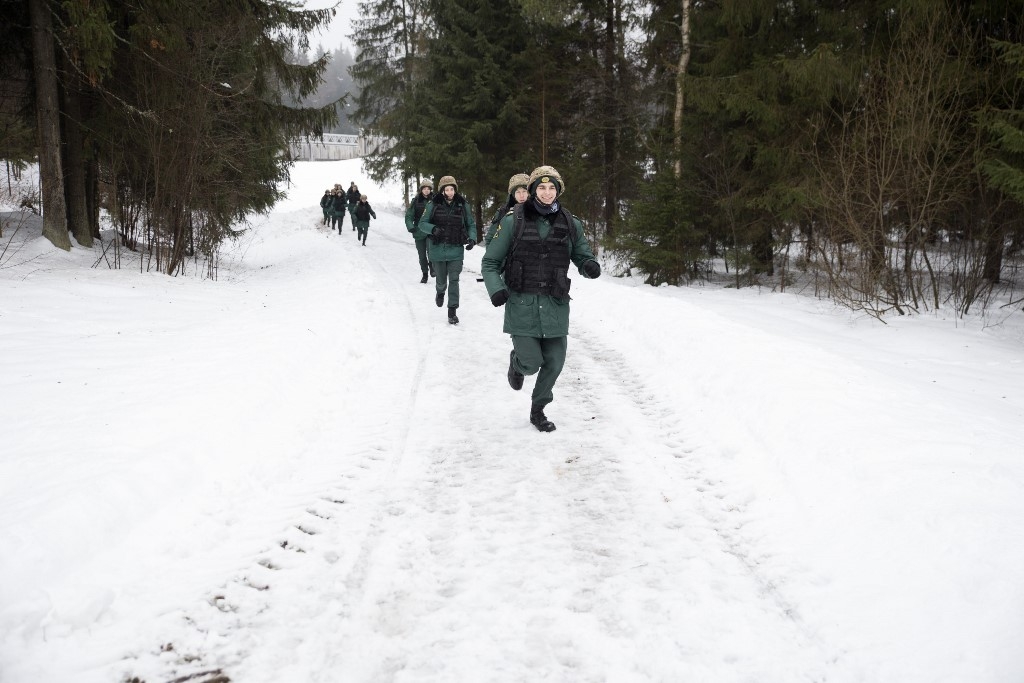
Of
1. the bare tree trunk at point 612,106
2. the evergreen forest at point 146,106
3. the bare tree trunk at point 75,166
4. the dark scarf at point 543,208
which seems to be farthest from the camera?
the bare tree trunk at point 612,106

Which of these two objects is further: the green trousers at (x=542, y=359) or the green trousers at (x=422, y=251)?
the green trousers at (x=422, y=251)

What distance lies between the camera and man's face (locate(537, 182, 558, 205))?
472 centimetres

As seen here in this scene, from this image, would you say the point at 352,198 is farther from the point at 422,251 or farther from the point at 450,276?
the point at 450,276

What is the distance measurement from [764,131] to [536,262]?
10.2m

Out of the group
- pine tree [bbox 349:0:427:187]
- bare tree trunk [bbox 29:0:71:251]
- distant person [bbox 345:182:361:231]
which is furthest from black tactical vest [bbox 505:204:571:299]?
pine tree [bbox 349:0:427:187]

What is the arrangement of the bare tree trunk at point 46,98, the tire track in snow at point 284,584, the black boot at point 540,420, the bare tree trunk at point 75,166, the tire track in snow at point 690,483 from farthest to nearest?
1. the bare tree trunk at point 75,166
2. the bare tree trunk at point 46,98
3. the black boot at point 540,420
4. the tire track in snow at point 690,483
5. the tire track in snow at point 284,584

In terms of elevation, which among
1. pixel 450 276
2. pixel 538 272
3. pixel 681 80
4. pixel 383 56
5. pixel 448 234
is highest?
pixel 383 56

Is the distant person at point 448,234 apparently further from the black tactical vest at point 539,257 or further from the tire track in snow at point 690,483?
the black tactical vest at point 539,257

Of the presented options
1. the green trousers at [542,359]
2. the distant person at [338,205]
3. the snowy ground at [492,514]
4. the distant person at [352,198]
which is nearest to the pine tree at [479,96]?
the distant person at [352,198]

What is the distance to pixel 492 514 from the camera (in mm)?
3691

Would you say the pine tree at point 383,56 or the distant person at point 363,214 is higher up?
the pine tree at point 383,56

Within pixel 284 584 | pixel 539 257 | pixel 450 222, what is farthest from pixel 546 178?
pixel 450 222

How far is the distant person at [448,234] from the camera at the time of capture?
9.12 metres

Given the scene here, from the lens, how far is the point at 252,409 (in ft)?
16.5
